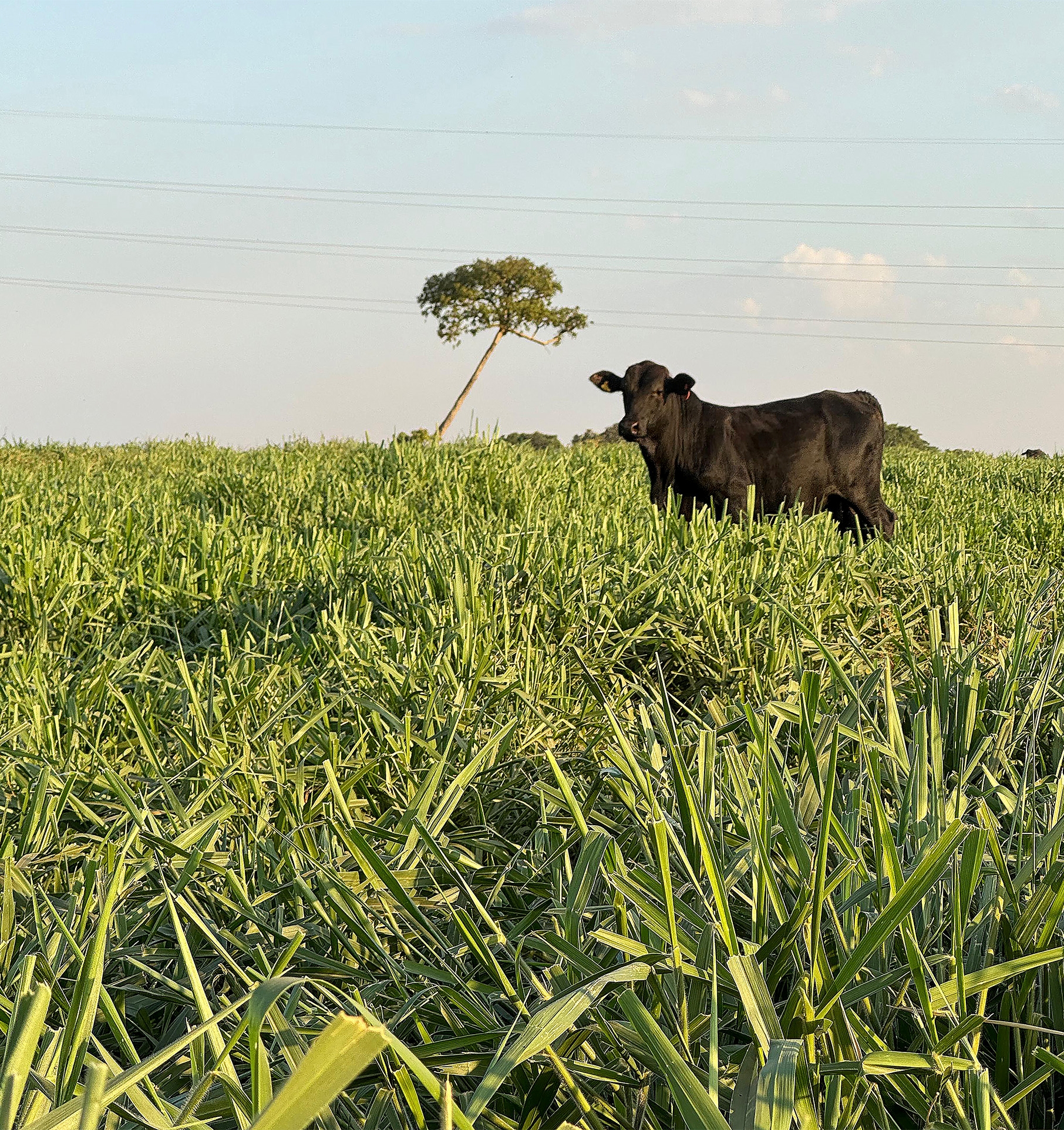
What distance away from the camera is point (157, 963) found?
6.13 ft

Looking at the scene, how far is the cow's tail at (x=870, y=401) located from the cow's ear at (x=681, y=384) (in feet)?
6.20

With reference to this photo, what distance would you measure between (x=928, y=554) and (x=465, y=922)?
14.2 feet

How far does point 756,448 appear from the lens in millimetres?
8461

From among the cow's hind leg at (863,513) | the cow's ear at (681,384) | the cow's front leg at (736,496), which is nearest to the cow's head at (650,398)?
the cow's ear at (681,384)

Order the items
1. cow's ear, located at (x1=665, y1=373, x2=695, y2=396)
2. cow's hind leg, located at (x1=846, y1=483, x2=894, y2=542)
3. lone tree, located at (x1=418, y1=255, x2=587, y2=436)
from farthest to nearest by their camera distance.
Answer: lone tree, located at (x1=418, y1=255, x2=587, y2=436), cow's hind leg, located at (x1=846, y1=483, x2=894, y2=542), cow's ear, located at (x1=665, y1=373, x2=695, y2=396)

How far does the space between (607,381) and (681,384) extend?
76 centimetres

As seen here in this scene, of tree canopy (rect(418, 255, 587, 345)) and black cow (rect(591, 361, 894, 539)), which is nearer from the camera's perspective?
black cow (rect(591, 361, 894, 539))

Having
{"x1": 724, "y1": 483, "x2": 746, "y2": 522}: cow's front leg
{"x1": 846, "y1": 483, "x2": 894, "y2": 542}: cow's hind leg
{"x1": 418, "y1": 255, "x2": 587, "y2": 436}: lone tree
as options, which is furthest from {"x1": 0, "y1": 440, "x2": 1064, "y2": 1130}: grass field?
{"x1": 418, "y1": 255, "x2": 587, "y2": 436}: lone tree

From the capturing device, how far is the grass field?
1.19 m

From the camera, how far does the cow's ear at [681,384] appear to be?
8.11 metres

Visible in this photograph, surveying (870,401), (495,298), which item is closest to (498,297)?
(495,298)

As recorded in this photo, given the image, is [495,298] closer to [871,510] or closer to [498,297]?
[498,297]

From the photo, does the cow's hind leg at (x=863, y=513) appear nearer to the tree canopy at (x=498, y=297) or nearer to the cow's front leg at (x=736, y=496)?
the cow's front leg at (x=736, y=496)

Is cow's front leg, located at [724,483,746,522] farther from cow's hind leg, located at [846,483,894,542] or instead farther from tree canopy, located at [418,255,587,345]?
tree canopy, located at [418,255,587,345]
